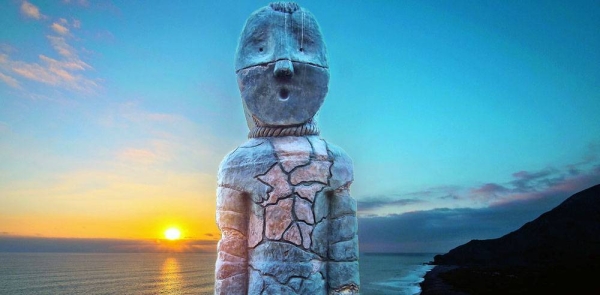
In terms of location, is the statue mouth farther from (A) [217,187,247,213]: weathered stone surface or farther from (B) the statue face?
(A) [217,187,247,213]: weathered stone surface

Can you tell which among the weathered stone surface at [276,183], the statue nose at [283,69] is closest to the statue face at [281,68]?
the statue nose at [283,69]

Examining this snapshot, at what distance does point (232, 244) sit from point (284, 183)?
86 centimetres

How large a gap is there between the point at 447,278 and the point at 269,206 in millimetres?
47891

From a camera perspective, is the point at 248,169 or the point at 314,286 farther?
the point at 248,169

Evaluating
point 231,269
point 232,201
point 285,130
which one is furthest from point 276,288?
point 285,130

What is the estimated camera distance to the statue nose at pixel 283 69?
4827mm

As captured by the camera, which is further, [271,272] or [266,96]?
[266,96]

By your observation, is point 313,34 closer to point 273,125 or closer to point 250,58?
point 250,58

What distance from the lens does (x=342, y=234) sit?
474cm

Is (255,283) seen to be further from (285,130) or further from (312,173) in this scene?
(285,130)

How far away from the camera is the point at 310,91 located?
507cm

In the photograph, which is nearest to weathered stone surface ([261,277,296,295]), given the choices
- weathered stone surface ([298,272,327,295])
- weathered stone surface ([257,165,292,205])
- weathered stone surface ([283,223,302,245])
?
weathered stone surface ([298,272,327,295])

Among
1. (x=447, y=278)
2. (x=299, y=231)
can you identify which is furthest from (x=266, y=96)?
(x=447, y=278)

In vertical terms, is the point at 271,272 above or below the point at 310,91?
below
